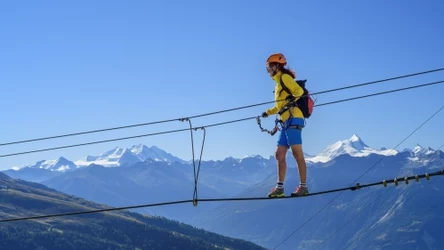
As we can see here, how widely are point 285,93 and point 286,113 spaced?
502 millimetres

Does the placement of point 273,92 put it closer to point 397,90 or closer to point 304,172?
point 304,172

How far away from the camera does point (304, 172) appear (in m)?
14.7

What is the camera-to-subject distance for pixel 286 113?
14.5m

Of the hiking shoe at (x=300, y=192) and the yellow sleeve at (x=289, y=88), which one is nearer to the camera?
the hiking shoe at (x=300, y=192)

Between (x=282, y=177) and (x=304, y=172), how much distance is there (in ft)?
2.53

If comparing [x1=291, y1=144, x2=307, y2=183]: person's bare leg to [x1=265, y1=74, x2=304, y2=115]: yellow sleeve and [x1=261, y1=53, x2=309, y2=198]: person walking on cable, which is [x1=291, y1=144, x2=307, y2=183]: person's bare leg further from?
[x1=265, y1=74, x2=304, y2=115]: yellow sleeve

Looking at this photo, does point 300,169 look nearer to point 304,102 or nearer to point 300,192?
point 300,192

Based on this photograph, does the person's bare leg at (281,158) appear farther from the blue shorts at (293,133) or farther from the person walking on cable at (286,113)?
the blue shorts at (293,133)

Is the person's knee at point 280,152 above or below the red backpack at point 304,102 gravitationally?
below

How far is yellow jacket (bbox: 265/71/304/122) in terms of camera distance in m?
14.3

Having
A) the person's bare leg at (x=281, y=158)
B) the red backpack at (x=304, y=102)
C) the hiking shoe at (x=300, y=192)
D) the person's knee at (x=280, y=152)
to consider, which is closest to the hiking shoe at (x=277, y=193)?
the person's bare leg at (x=281, y=158)

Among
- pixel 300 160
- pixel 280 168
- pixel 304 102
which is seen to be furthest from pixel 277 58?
pixel 280 168

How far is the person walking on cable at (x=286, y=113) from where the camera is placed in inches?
564

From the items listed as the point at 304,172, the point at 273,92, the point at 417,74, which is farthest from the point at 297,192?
the point at 417,74
